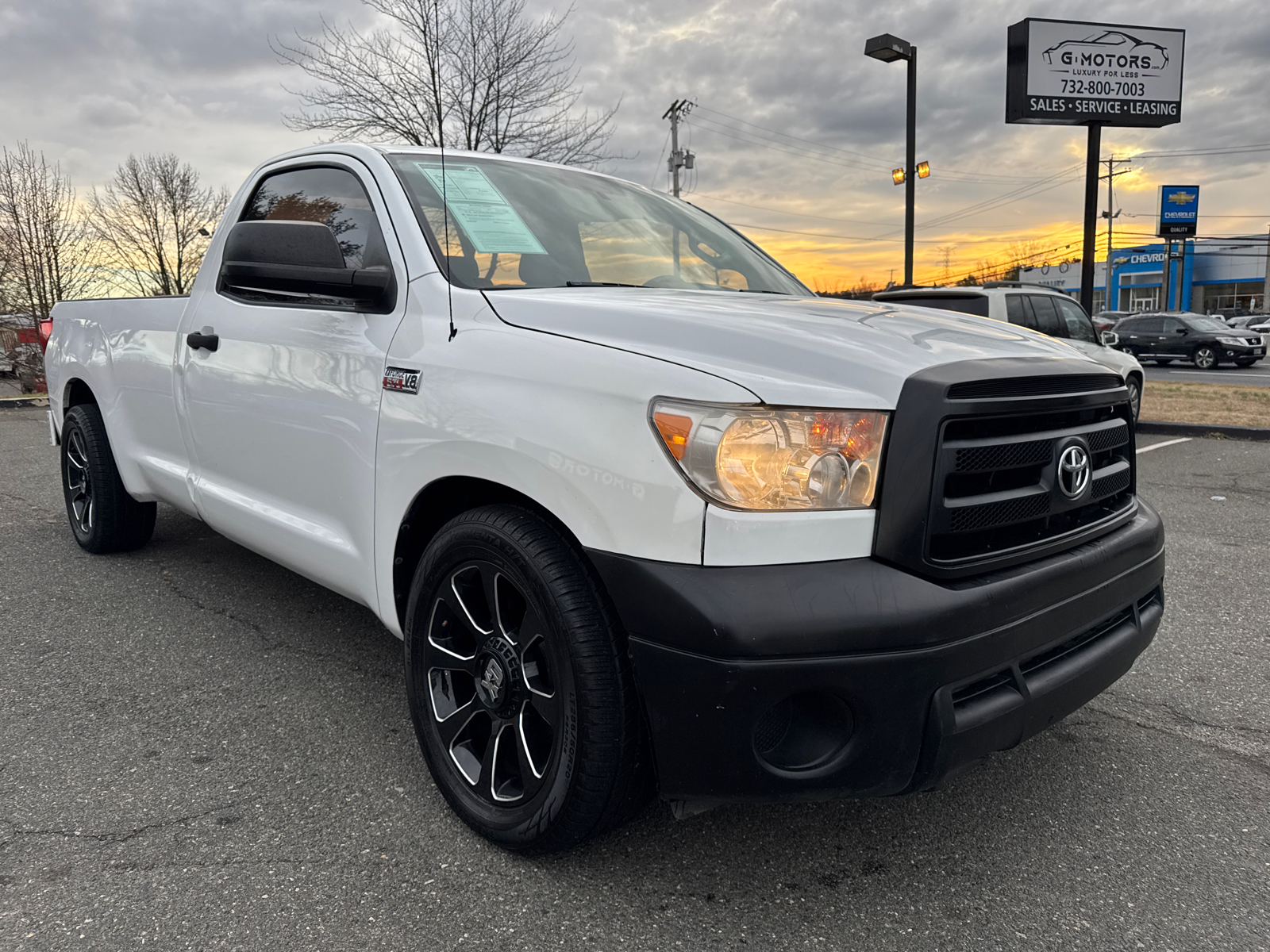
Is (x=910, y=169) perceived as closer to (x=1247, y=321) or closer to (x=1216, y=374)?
(x=1216, y=374)

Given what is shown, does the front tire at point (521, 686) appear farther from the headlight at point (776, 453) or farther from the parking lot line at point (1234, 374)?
the parking lot line at point (1234, 374)

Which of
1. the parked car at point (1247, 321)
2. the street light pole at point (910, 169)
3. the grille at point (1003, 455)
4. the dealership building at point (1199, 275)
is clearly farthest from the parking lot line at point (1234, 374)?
the dealership building at point (1199, 275)

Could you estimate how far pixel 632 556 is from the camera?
1.85 m

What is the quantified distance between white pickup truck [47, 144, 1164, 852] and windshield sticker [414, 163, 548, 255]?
1 centimetres

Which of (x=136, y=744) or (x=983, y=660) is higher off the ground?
(x=983, y=660)

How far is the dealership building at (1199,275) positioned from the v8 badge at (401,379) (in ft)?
220

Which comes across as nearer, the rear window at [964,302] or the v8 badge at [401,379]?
the v8 badge at [401,379]

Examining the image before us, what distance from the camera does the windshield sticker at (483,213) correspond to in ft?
8.85

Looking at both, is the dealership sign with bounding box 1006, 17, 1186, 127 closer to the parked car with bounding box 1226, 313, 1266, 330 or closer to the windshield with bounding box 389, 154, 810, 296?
the windshield with bounding box 389, 154, 810, 296

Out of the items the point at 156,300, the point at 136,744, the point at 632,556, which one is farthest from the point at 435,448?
the point at 156,300

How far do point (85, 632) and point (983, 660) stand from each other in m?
3.55

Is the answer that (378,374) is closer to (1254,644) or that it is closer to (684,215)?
(684,215)

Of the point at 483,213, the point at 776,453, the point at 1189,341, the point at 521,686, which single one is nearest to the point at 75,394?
the point at 483,213

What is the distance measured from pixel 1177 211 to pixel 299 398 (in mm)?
54527
